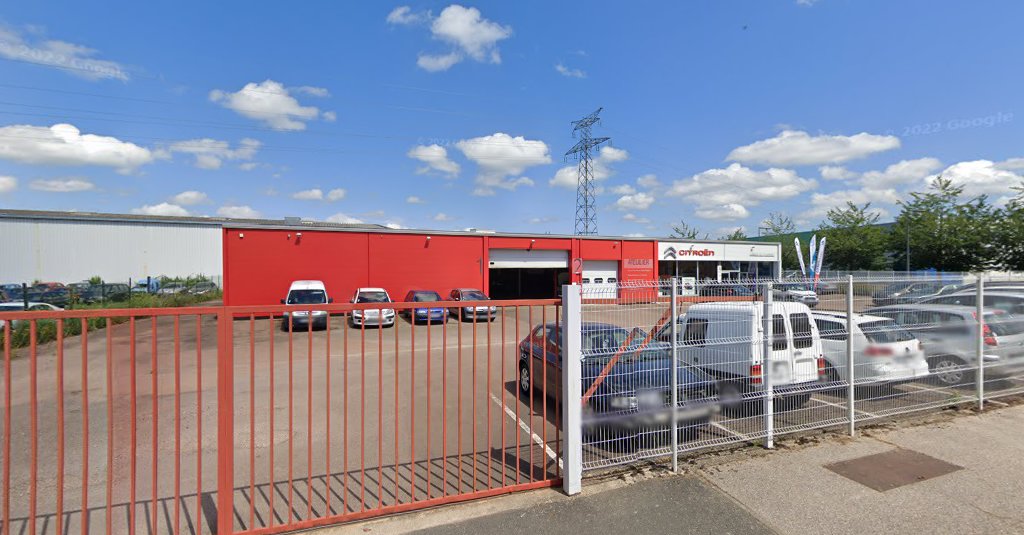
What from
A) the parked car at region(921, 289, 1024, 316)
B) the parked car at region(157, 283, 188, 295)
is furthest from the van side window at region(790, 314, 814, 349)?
the parked car at region(157, 283, 188, 295)

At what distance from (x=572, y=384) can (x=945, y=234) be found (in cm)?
3556

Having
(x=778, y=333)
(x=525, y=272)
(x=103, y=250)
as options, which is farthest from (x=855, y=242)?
(x=103, y=250)

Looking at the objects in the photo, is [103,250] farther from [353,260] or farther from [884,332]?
[884,332]

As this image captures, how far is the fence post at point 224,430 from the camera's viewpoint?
3254mm

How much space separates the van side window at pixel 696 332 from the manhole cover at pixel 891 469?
1.68 m

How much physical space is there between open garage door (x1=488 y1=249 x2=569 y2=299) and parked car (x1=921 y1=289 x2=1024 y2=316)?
19895 mm

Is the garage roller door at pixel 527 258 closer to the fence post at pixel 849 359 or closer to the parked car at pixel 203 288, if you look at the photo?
the fence post at pixel 849 359

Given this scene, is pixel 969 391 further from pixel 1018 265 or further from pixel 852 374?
pixel 1018 265

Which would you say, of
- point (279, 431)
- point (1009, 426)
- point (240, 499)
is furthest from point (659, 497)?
point (1009, 426)

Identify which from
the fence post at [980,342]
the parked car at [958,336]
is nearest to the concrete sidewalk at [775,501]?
the parked car at [958,336]

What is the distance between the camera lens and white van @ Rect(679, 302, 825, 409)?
4.74 metres

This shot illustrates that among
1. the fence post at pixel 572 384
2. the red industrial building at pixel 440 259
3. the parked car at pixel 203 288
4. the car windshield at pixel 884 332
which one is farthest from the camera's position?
the parked car at pixel 203 288

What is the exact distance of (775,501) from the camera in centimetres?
386

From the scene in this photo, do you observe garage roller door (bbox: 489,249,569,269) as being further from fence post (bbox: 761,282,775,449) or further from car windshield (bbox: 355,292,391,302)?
fence post (bbox: 761,282,775,449)
